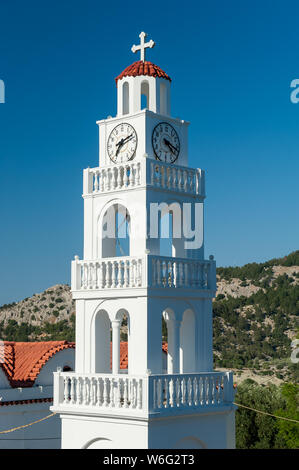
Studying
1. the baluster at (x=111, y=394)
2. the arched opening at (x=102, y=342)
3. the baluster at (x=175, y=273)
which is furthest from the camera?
the arched opening at (x=102, y=342)

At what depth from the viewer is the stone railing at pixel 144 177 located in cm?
1630

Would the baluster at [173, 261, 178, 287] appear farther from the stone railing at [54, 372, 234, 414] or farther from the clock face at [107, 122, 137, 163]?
the clock face at [107, 122, 137, 163]

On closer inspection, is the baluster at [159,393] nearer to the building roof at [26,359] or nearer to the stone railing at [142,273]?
the stone railing at [142,273]

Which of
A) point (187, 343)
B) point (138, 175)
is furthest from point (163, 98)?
point (187, 343)

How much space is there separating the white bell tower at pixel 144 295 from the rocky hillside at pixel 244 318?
3515 centimetres

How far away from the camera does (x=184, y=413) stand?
15539mm

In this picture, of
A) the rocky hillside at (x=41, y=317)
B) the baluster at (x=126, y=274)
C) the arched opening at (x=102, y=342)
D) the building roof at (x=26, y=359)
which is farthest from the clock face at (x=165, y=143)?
the rocky hillside at (x=41, y=317)

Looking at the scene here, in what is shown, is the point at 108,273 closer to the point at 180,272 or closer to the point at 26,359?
the point at 180,272

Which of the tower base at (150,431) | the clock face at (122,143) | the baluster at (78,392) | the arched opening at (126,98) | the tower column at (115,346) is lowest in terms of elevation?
the tower base at (150,431)

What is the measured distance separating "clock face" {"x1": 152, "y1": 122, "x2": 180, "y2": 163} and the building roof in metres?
7.14

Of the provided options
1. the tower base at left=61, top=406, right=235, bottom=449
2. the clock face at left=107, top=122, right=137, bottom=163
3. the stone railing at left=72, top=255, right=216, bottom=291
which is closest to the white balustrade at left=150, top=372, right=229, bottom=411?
the tower base at left=61, top=406, right=235, bottom=449

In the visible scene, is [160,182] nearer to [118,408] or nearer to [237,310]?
[118,408]

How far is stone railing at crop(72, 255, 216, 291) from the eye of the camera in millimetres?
15820

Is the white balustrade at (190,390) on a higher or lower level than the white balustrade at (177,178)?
lower
